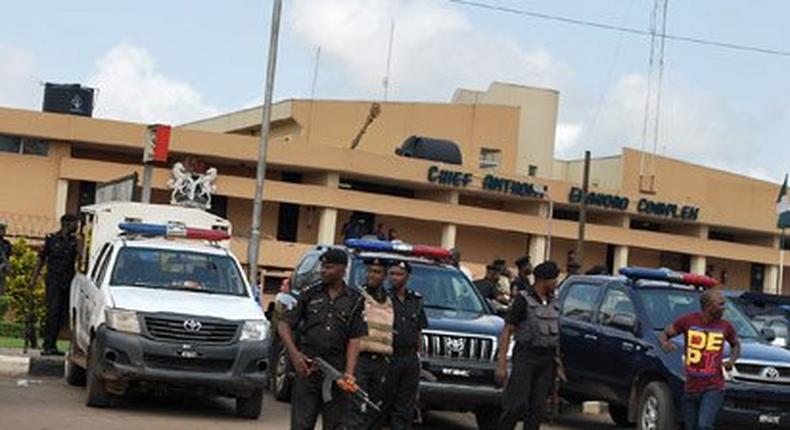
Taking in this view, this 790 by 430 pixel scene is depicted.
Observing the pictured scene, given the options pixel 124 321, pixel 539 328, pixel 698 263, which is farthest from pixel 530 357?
pixel 698 263

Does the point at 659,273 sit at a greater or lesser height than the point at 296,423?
greater

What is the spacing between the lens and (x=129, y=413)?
13.6 m

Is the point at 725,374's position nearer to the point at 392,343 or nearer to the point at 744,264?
the point at 392,343

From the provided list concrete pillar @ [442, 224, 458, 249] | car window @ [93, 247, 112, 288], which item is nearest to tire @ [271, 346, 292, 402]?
car window @ [93, 247, 112, 288]

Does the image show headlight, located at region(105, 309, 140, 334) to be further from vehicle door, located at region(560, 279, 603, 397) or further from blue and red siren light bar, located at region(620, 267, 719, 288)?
blue and red siren light bar, located at region(620, 267, 719, 288)

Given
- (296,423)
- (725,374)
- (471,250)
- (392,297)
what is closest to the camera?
(296,423)

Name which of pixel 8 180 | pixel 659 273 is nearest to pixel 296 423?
pixel 659 273

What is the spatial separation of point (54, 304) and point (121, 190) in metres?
6.99

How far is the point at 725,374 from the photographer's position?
1288cm

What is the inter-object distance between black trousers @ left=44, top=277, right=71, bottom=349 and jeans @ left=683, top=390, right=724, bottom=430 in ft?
27.1

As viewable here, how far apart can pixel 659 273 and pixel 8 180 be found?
122ft

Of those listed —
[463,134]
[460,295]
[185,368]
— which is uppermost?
[463,134]

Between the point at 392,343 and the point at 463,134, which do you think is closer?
the point at 392,343

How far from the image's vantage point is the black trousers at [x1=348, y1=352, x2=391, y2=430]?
9.57 m
